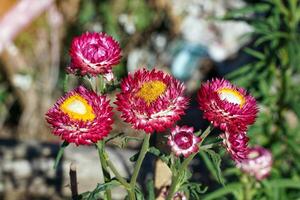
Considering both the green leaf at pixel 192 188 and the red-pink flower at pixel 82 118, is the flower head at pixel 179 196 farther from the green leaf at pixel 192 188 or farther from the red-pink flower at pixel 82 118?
the red-pink flower at pixel 82 118

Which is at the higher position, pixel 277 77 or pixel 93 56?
pixel 93 56

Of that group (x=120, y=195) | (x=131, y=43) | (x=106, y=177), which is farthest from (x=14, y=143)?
(x=106, y=177)

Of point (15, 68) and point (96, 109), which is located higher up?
point (96, 109)

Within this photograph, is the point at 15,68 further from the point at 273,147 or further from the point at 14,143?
the point at 273,147

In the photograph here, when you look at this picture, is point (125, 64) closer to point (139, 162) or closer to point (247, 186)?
point (247, 186)

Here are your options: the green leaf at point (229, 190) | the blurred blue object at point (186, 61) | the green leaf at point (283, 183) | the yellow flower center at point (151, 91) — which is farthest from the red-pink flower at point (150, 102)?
the blurred blue object at point (186, 61)

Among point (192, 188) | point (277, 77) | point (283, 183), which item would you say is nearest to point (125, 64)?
point (277, 77)
